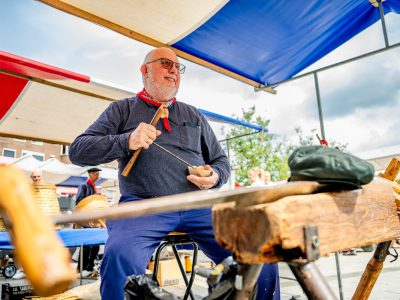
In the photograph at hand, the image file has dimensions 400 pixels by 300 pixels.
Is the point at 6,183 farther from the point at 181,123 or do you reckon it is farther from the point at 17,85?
the point at 17,85

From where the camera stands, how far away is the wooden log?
687mm

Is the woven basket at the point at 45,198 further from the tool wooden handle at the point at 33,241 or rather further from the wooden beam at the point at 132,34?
the tool wooden handle at the point at 33,241

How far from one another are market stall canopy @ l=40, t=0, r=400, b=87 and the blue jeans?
1.60 m

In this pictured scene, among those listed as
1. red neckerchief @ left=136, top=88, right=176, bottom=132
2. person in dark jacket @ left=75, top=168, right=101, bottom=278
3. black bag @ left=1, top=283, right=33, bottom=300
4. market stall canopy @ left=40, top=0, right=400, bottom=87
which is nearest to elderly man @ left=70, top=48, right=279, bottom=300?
Answer: red neckerchief @ left=136, top=88, right=176, bottom=132

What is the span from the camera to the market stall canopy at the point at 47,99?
294 cm

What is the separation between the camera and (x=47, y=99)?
11.8ft

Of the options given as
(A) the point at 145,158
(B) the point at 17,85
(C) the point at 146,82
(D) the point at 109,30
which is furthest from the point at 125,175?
(B) the point at 17,85

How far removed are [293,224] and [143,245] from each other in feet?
3.51

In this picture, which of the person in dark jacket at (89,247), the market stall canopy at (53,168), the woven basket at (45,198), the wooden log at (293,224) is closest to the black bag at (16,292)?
the woven basket at (45,198)

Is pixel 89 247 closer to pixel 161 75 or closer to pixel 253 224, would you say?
pixel 161 75

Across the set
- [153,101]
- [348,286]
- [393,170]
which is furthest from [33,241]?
[348,286]

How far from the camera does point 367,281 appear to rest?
140 centimetres

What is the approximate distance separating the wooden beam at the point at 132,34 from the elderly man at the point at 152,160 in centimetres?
58

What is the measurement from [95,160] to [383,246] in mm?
1550
